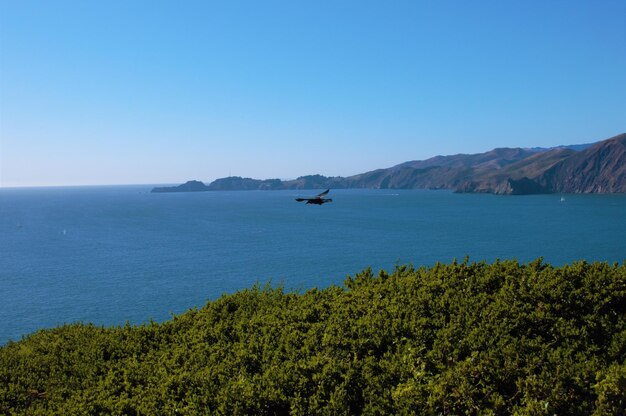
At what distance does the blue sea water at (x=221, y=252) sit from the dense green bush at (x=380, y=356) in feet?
112

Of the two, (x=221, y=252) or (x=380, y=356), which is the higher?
(x=380, y=356)

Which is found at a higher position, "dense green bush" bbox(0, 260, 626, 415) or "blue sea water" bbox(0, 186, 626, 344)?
"dense green bush" bbox(0, 260, 626, 415)

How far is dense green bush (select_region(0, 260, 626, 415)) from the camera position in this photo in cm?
905

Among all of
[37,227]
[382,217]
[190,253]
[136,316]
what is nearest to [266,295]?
[136,316]

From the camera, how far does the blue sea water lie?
61.4 m

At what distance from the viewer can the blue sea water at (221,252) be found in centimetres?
6143

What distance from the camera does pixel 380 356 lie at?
11.3 m

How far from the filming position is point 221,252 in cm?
9600

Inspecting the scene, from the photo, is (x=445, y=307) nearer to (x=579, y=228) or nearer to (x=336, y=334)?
(x=336, y=334)

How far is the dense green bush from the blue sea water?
3416 centimetres

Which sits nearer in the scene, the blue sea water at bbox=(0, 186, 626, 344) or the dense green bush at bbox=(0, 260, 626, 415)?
the dense green bush at bbox=(0, 260, 626, 415)

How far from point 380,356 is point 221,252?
286 feet

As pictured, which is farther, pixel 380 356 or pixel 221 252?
pixel 221 252

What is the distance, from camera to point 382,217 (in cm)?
15850
